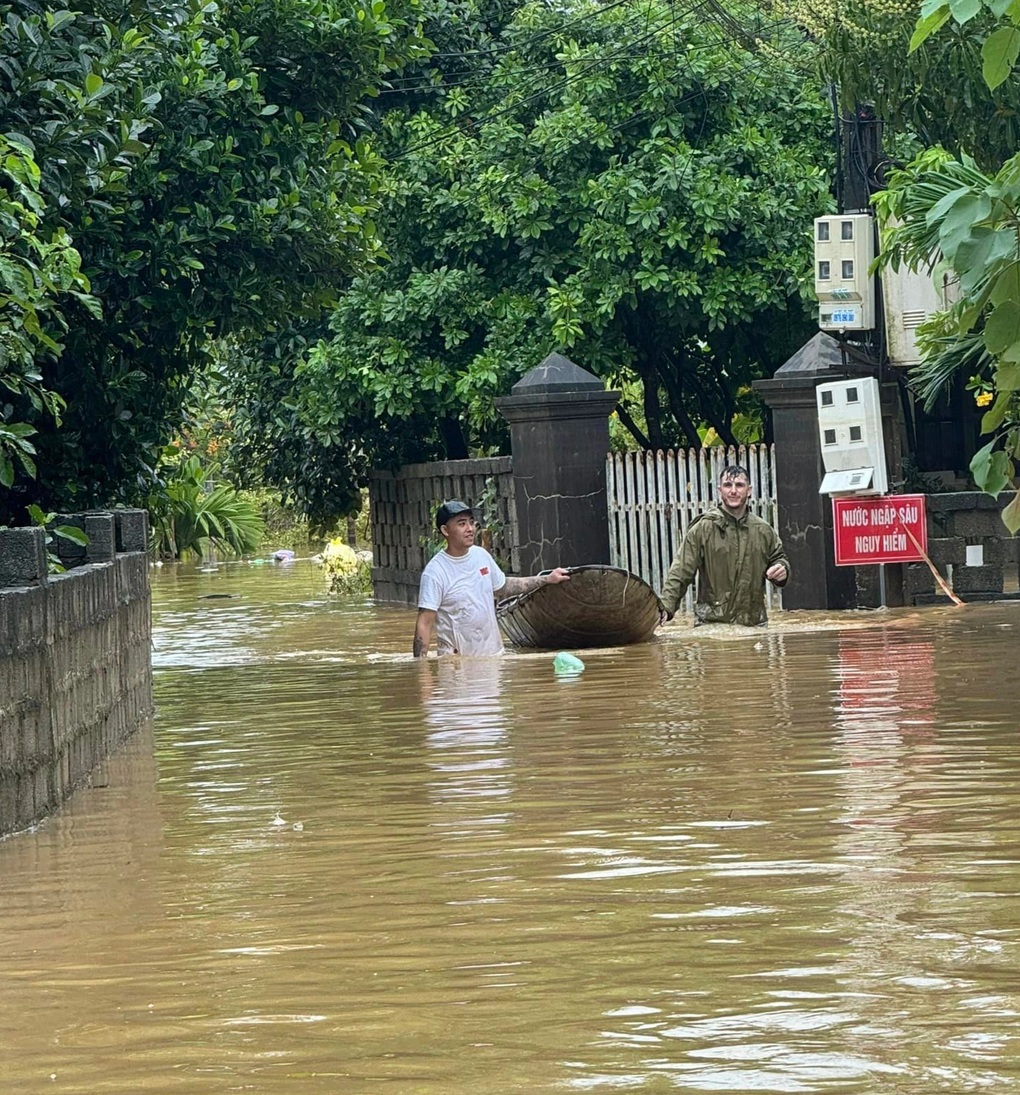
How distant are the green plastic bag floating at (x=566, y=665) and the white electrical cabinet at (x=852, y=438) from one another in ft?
17.1

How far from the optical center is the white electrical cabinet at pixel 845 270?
17391 mm

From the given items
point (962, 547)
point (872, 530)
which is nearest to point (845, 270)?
point (872, 530)

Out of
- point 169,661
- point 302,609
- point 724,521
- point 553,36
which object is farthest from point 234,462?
point 724,521

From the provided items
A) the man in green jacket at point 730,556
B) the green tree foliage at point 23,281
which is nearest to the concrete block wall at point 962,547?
the man in green jacket at point 730,556

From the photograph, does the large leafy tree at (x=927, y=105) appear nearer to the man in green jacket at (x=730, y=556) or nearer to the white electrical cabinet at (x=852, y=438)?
the white electrical cabinet at (x=852, y=438)

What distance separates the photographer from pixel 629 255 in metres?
21.6

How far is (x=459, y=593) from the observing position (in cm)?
1339

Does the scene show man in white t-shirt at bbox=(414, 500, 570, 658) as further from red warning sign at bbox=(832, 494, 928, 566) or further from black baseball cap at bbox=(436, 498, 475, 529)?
red warning sign at bbox=(832, 494, 928, 566)

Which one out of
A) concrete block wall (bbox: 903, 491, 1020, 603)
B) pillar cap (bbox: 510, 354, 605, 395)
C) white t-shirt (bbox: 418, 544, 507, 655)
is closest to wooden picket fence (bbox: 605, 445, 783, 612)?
pillar cap (bbox: 510, 354, 605, 395)

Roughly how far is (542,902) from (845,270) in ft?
41.3

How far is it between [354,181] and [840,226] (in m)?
5.18

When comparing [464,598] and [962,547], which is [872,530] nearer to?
[962,547]

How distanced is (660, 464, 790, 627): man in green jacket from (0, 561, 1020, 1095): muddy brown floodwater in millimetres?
3632

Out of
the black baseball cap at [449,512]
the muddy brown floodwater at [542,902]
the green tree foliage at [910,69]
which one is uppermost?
the green tree foliage at [910,69]
